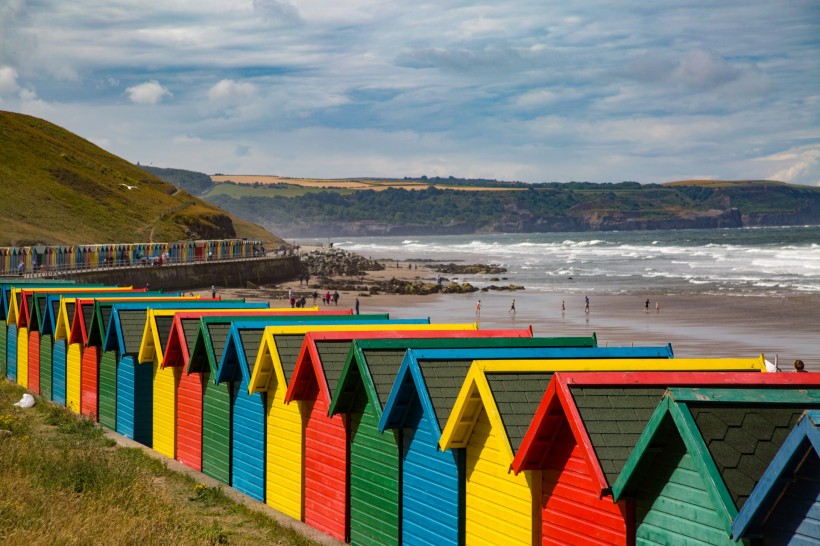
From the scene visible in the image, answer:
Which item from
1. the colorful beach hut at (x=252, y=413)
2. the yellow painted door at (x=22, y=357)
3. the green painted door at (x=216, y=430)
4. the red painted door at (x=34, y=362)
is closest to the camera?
the colorful beach hut at (x=252, y=413)

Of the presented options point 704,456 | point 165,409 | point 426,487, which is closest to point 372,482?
point 426,487

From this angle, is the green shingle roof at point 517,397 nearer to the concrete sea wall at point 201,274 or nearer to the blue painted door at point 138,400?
the blue painted door at point 138,400

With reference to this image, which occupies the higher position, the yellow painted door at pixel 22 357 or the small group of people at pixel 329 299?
the yellow painted door at pixel 22 357

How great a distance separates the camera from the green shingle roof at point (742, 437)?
7.23m

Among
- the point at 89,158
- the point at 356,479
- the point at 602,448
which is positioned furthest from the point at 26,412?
the point at 89,158

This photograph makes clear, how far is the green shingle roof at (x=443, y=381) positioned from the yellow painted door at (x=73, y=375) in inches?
587

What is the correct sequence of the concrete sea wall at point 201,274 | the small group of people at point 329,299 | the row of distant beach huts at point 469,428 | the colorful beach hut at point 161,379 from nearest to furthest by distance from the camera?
the row of distant beach huts at point 469,428, the colorful beach hut at point 161,379, the small group of people at point 329,299, the concrete sea wall at point 201,274

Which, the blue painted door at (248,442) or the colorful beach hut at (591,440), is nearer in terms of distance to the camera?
the colorful beach hut at (591,440)

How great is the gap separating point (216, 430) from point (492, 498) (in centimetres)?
786

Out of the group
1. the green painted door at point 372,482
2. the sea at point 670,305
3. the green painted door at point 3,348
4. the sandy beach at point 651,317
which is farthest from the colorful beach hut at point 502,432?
the sandy beach at point 651,317

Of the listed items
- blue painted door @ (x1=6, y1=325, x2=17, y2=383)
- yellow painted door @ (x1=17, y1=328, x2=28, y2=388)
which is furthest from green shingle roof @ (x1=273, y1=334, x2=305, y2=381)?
blue painted door @ (x1=6, y1=325, x2=17, y2=383)

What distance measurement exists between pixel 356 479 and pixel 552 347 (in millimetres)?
3042

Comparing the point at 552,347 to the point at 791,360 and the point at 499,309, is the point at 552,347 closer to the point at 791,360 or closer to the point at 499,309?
the point at 791,360

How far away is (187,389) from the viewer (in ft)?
61.4
